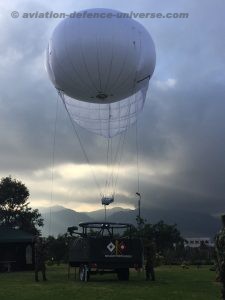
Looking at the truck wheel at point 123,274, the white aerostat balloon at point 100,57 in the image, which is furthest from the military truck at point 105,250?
the white aerostat balloon at point 100,57

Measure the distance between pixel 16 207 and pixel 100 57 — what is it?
176 ft

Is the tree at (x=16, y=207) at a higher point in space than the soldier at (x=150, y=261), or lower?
higher

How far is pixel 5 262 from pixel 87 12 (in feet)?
63.6

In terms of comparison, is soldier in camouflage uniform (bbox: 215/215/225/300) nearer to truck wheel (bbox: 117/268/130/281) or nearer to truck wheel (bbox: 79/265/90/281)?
truck wheel (bbox: 79/265/90/281)

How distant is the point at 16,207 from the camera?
6881cm

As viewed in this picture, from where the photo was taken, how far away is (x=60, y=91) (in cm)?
2053

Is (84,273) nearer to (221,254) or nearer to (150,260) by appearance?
(150,260)

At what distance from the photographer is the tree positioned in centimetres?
6750

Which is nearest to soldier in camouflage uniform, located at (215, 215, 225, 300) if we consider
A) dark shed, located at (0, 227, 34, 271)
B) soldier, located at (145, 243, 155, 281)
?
soldier, located at (145, 243, 155, 281)

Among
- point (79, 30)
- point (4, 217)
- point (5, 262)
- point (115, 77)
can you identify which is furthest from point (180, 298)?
point (4, 217)

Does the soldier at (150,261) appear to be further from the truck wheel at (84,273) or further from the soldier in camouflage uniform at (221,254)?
the soldier in camouflage uniform at (221,254)

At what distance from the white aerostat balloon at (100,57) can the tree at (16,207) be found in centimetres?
4931

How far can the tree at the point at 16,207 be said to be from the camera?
2657 inches

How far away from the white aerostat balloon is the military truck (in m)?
4.96
